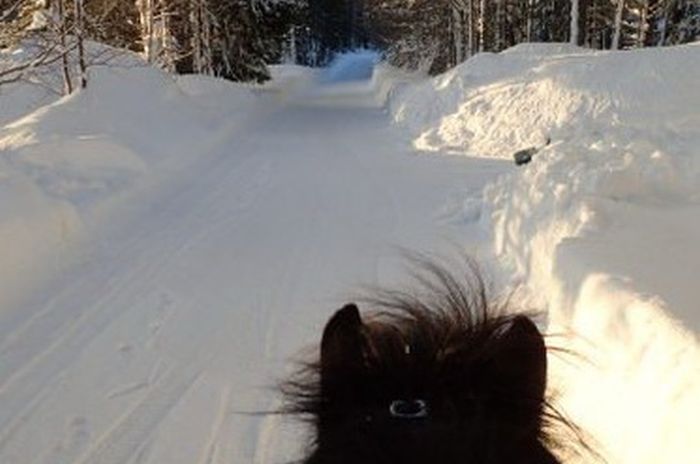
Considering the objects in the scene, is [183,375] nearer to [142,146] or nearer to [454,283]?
[454,283]

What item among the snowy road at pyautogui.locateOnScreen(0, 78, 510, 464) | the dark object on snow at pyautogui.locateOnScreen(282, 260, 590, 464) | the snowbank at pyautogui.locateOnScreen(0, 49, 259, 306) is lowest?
the snowy road at pyautogui.locateOnScreen(0, 78, 510, 464)

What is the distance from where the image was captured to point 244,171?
12.3m

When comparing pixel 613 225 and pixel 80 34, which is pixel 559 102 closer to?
pixel 80 34

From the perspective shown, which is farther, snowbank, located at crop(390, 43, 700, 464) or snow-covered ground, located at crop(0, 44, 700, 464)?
snow-covered ground, located at crop(0, 44, 700, 464)

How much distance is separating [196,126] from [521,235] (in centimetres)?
967

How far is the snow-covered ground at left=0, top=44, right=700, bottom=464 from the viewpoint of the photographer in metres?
4.10

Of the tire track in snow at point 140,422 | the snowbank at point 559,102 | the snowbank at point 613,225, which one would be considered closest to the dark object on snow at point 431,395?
the snowbank at point 613,225

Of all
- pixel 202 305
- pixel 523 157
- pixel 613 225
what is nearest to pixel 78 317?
pixel 202 305

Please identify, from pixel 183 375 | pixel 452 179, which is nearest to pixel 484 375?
pixel 183 375

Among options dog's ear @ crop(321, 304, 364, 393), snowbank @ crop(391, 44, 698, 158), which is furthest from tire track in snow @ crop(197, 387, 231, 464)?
snowbank @ crop(391, 44, 698, 158)

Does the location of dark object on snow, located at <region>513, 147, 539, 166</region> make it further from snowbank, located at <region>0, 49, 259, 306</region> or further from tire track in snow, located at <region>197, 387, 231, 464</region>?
tire track in snow, located at <region>197, 387, 231, 464</region>

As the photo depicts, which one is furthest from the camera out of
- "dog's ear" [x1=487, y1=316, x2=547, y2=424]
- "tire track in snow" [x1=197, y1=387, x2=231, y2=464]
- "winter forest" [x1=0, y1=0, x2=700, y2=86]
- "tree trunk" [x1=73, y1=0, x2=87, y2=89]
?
"winter forest" [x1=0, y1=0, x2=700, y2=86]

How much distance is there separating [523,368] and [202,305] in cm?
495

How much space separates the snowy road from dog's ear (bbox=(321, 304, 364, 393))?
2.69m
